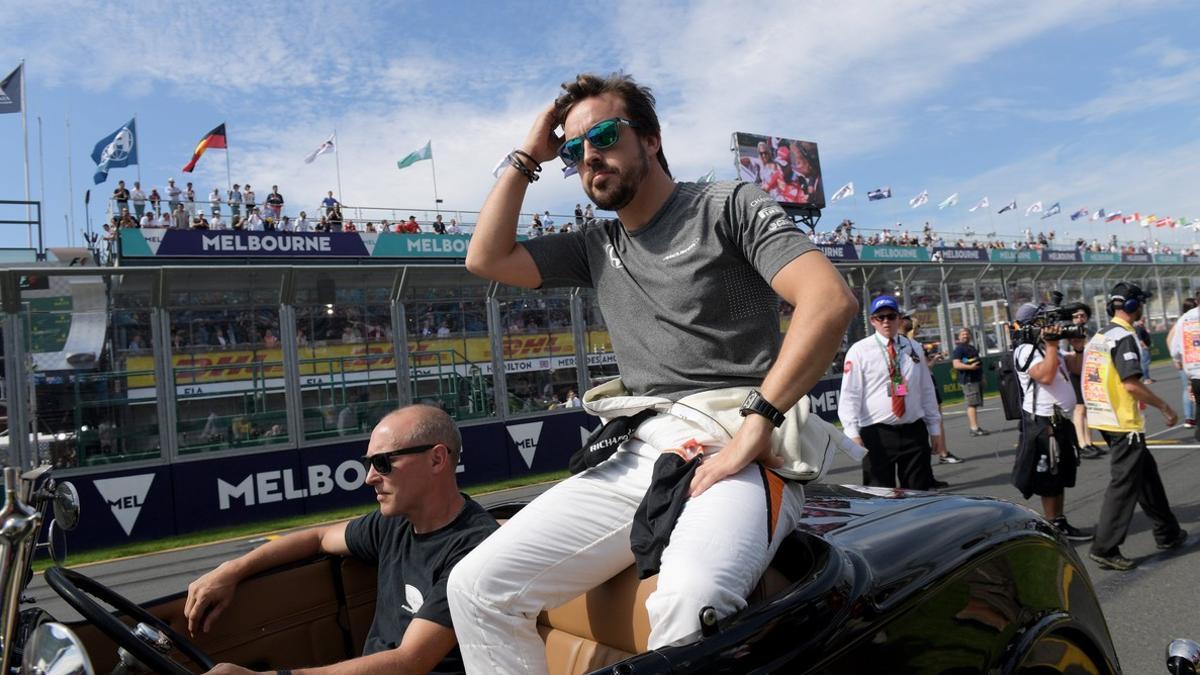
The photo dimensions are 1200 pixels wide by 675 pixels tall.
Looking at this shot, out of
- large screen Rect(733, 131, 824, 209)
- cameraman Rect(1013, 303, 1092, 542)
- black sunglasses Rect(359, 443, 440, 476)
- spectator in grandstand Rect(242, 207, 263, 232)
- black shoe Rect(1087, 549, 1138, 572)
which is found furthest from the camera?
large screen Rect(733, 131, 824, 209)

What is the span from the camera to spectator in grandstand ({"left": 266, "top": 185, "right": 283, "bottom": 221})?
27.1 meters

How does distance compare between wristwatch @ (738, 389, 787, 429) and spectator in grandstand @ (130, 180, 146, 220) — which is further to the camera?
spectator in grandstand @ (130, 180, 146, 220)

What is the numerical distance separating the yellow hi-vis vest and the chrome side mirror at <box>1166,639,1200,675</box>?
3.55 metres

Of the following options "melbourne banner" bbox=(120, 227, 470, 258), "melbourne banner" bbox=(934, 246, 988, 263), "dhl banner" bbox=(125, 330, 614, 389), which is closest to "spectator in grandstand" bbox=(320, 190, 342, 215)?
"melbourne banner" bbox=(120, 227, 470, 258)

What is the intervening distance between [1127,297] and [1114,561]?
9.34 ft

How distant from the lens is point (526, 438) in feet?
44.8

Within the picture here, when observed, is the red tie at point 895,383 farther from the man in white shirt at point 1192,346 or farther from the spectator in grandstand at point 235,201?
the spectator in grandstand at point 235,201

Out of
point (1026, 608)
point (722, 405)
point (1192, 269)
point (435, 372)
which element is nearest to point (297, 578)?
point (722, 405)

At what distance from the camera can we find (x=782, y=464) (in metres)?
1.91

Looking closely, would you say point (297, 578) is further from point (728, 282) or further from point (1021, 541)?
point (1021, 541)

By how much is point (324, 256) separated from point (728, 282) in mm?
27366

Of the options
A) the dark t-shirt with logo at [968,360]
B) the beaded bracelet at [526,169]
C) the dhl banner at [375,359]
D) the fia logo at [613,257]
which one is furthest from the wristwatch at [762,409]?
the dark t-shirt with logo at [968,360]

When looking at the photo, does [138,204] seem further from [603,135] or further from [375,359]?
[603,135]

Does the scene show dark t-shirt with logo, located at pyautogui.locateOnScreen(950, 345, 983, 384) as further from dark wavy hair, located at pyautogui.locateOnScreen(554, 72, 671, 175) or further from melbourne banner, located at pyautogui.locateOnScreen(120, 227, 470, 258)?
melbourne banner, located at pyautogui.locateOnScreen(120, 227, 470, 258)
